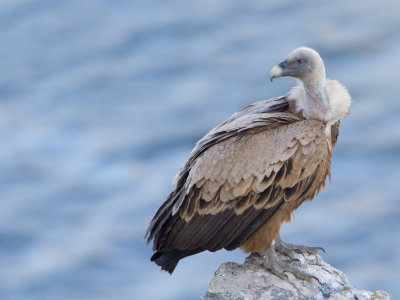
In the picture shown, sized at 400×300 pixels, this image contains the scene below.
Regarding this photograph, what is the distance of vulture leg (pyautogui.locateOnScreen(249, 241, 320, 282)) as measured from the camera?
10.4 m

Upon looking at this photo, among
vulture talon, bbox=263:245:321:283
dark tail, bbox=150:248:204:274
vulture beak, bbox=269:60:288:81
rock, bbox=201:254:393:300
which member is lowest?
rock, bbox=201:254:393:300

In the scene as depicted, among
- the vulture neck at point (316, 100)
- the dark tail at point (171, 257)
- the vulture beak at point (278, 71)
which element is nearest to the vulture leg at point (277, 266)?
the dark tail at point (171, 257)

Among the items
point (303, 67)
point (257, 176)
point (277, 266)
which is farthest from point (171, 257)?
point (303, 67)

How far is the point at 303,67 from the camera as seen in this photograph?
1055 centimetres

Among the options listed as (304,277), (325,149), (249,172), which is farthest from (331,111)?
(304,277)

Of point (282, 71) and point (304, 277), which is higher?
point (282, 71)

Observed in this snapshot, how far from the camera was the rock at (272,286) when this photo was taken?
999 centimetres

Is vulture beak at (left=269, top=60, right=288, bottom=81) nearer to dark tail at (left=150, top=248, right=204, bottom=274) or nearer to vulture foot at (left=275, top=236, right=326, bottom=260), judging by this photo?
vulture foot at (left=275, top=236, right=326, bottom=260)

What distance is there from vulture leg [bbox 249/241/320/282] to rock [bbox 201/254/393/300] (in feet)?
0.15

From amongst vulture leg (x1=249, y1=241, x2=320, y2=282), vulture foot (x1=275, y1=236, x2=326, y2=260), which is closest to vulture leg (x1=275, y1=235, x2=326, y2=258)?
vulture foot (x1=275, y1=236, x2=326, y2=260)

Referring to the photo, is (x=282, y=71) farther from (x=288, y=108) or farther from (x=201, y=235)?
(x=201, y=235)

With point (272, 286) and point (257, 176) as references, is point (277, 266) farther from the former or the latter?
point (257, 176)

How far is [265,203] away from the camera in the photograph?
1041 cm

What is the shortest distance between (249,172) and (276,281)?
49.0 inches
